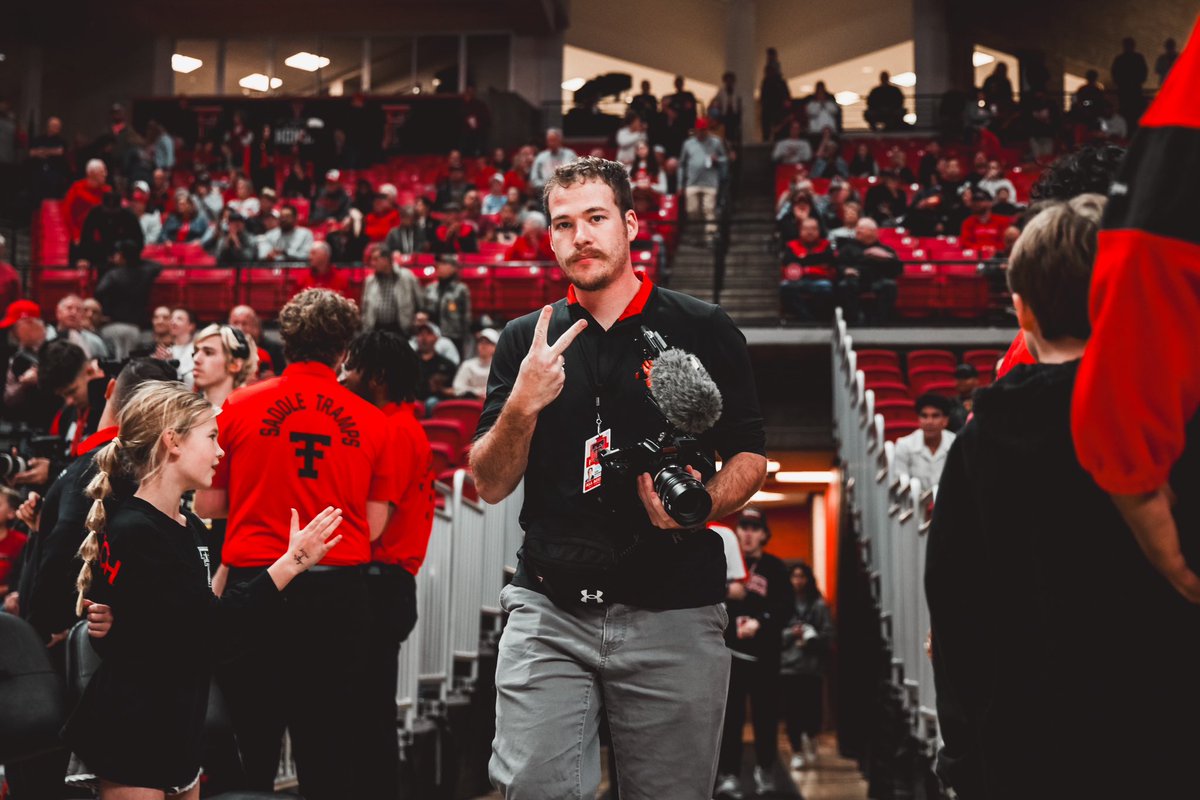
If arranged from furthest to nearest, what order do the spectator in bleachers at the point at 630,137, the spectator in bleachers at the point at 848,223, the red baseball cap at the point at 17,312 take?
the spectator in bleachers at the point at 630,137 → the spectator in bleachers at the point at 848,223 → the red baseball cap at the point at 17,312

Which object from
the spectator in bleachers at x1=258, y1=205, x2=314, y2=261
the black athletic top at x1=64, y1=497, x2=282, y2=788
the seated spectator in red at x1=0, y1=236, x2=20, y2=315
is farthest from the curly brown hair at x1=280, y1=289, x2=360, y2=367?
the spectator in bleachers at x1=258, y1=205, x2=314, y2=261

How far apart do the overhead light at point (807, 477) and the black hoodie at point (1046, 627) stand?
1377cm

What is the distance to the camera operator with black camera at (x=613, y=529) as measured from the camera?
2625 mm

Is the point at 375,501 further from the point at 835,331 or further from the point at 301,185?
the point at 301,185

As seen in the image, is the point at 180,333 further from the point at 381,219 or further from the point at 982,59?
the point at 982,59

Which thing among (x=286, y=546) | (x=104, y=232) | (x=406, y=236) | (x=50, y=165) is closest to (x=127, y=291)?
(x=104, y=232)

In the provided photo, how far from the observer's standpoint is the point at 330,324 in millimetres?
4121

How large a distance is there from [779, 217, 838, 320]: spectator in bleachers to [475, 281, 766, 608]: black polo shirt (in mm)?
9892

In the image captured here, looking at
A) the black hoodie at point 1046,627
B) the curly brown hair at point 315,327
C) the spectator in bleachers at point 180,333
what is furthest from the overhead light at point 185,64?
the black hoodie at point 1046,627

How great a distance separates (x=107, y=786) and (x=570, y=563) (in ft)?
4.09

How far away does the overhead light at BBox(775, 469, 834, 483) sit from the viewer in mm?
16000

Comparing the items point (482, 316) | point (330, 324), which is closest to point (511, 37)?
point (482, 316)

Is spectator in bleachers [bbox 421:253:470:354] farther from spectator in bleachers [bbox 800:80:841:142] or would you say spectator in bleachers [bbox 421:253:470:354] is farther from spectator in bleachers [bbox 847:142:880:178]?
spectator in bleachers [bbox 800:80:841:142]

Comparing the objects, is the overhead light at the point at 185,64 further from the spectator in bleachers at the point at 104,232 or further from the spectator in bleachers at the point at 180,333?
the spectator in bleachers at the point at 180,333
